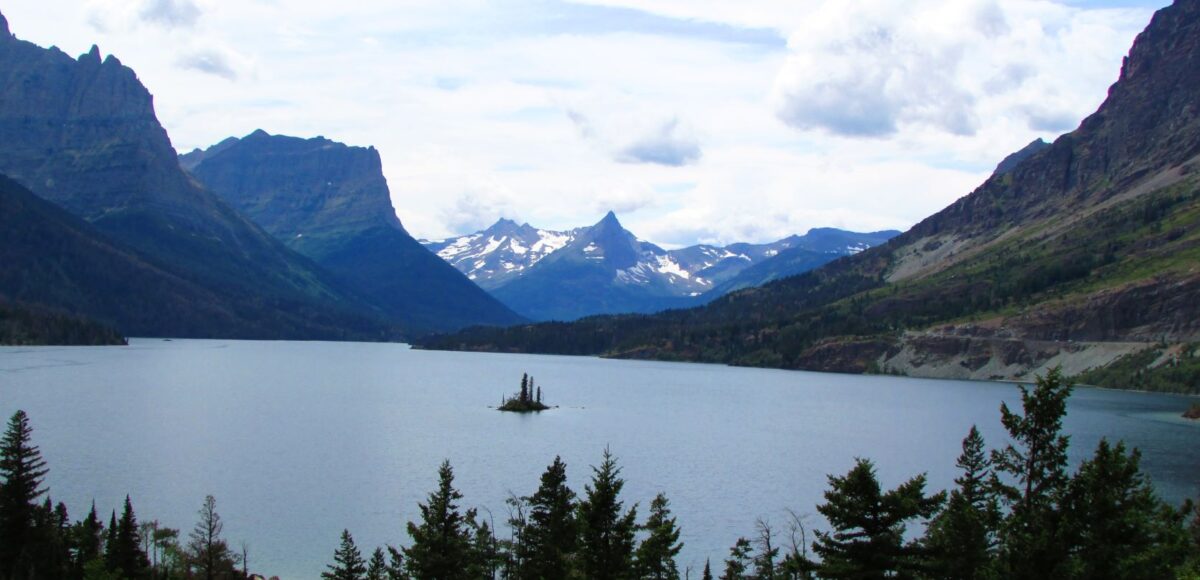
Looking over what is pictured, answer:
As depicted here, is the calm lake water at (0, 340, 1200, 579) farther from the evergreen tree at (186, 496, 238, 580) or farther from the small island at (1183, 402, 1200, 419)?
the evergreen tree at (186, 496, 238, 580)

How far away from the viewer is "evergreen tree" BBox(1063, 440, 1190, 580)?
3169cm

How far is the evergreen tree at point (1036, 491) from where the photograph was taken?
32.2 meters

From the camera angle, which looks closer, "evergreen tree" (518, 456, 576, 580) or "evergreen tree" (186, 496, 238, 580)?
"evergreen tree" (518, 456, 576, 580)

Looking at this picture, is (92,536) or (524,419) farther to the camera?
(524,419)

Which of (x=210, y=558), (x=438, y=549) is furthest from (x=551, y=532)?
(x=210, y=558)

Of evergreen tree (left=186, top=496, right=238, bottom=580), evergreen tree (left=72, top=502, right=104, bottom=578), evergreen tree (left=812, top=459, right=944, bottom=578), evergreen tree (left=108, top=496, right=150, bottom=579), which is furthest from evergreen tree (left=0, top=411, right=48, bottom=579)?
evergreen tree (left=812, top=459, right=944, bottom=578)

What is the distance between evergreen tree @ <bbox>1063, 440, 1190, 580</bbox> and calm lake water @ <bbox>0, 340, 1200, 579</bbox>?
39.3 meters


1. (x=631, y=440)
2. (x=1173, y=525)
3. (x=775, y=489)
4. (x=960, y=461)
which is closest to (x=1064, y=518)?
(x=1173, y=525)

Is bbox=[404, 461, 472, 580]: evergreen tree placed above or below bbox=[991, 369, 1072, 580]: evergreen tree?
below

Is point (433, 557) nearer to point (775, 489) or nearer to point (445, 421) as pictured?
point (775, 489)

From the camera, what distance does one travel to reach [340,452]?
121438 mm

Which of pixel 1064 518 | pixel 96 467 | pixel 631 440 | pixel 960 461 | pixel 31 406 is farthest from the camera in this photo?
pixel 31 406

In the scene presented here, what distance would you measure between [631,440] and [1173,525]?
344 feet

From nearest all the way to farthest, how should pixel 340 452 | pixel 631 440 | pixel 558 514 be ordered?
pixel 558 514, pixel 340 452, pixel 631 440
